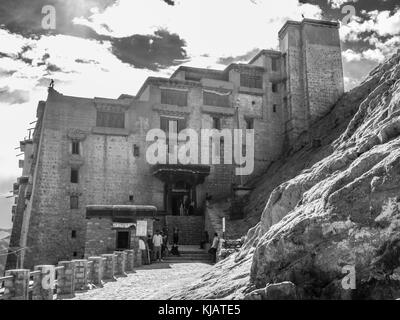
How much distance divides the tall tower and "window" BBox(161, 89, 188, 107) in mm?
9495

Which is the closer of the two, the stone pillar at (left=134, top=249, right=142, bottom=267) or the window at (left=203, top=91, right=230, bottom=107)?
the stone pillar at (left=134, top=249, right=142, bottom=267)

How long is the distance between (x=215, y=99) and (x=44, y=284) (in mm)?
27351

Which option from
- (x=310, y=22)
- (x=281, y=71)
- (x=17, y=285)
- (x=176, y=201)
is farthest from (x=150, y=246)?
(x=310, y=22)

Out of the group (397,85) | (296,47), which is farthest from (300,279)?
(296,47)

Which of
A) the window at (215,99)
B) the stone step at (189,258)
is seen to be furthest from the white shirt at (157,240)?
the window at (215,99)

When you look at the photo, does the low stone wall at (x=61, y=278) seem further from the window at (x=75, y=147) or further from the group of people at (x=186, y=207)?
the window at (x=75, y=147)

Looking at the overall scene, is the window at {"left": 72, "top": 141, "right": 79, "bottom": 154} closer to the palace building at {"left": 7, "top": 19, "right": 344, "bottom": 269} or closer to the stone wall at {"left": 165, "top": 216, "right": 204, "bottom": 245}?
the palace building at {"left": 7, "top": 19, "right": 344, "bottom": 269}

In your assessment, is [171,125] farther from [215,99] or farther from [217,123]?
[215,99]

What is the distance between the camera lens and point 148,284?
13.1 meters

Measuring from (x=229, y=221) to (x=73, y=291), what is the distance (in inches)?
715

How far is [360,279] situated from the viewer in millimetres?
5984

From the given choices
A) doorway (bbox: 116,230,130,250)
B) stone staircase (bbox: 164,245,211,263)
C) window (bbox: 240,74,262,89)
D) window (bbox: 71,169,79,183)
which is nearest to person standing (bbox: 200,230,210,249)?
stone staircase (bbox: 164,245,211,263)

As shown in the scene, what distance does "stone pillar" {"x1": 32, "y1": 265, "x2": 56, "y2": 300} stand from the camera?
424 inches

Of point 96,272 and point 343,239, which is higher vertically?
point 343,239
